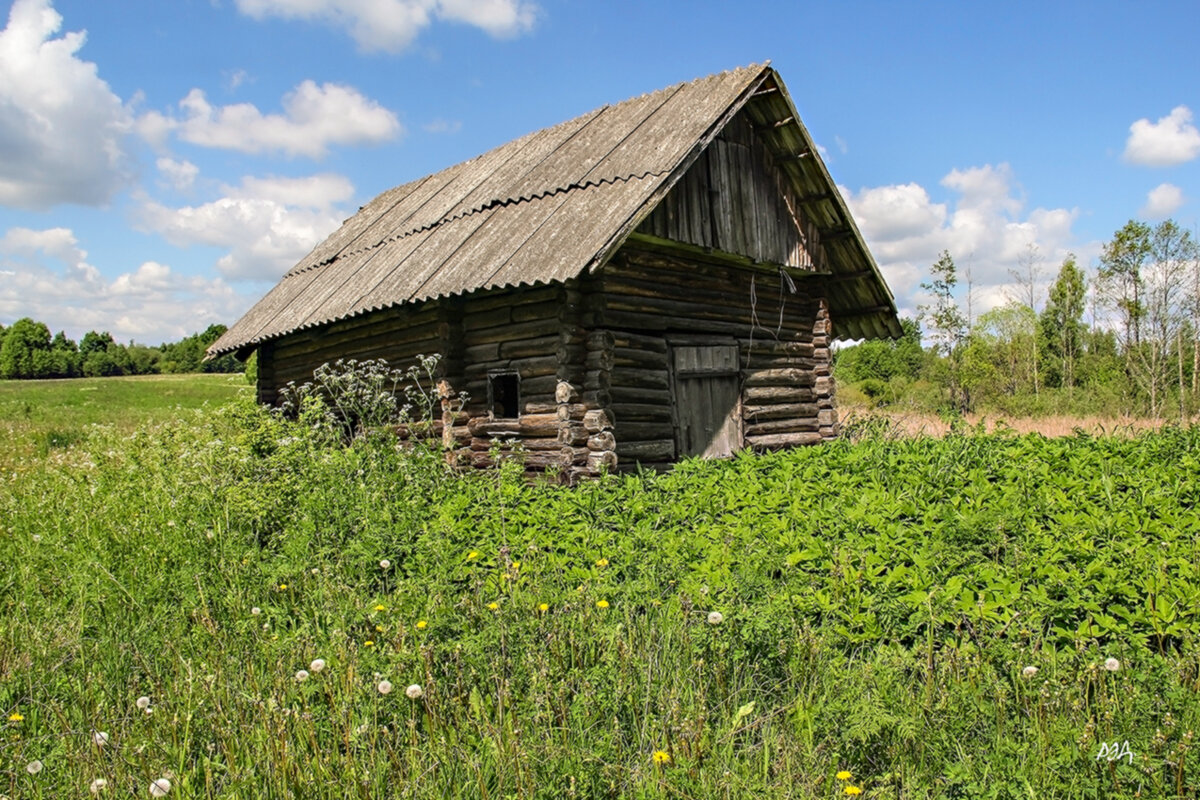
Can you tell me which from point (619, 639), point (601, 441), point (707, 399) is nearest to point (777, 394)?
point (707, 399)

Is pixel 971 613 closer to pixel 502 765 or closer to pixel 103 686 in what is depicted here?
pixel 502 765

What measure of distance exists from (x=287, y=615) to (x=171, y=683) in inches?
37.2

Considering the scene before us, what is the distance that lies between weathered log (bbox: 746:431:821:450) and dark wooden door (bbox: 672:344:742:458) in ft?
1.39

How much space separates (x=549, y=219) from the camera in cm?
934

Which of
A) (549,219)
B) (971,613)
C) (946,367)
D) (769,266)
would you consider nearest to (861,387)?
(946,367)

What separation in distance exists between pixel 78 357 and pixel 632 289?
82.3 m

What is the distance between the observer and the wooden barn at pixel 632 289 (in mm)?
9070

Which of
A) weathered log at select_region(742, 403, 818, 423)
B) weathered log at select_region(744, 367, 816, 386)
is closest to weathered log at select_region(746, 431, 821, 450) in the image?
weathered log at select_region(742, 403, 818, 423)

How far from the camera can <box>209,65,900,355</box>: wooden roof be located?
346 inches

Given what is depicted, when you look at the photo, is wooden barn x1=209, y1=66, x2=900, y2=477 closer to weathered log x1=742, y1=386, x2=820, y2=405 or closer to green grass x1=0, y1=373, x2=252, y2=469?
weathered log x1=742, y1=386, x2=820, y2=405

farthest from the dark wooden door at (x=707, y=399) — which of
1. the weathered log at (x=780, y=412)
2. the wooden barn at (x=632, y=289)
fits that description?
the weathered log at (x=780, y=412)

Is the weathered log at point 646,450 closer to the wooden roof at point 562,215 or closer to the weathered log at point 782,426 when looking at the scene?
the weathered log at point 782,426

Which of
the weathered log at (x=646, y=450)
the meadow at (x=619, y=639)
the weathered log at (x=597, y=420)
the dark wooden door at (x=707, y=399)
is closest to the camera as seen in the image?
the meadow at (x=619, y=639)

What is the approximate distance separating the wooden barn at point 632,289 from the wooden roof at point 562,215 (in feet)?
0.13
